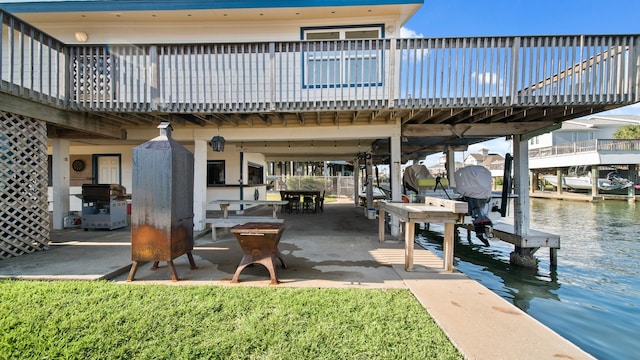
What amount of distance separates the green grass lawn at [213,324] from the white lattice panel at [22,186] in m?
2.26

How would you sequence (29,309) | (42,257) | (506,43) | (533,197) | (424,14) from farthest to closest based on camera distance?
(533,197) < (424,14) < (506,43) < (42,257) < (29,309)

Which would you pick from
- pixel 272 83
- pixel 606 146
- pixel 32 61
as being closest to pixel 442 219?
pixel 272 83

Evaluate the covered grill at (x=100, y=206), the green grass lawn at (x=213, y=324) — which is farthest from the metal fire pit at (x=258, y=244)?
the covered grill at (x=100, y=206)

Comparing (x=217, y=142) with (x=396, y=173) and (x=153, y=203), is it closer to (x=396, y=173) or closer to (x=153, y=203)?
(x=153, y=203)

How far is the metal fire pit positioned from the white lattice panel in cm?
442

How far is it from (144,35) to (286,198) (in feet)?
24.9

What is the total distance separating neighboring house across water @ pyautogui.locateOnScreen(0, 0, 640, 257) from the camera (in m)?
5.39

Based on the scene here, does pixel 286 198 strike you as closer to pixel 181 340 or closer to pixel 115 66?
pixel 115 66

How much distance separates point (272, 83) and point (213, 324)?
4.57 m

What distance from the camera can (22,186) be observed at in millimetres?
5461

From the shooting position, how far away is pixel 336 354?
8.01ft

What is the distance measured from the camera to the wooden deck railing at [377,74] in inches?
211

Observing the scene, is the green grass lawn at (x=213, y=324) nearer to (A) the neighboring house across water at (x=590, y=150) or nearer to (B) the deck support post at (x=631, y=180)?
(A) the neighboring house across water at (x=590, y=150)

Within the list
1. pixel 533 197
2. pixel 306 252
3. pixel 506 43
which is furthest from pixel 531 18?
pixel 533 197
